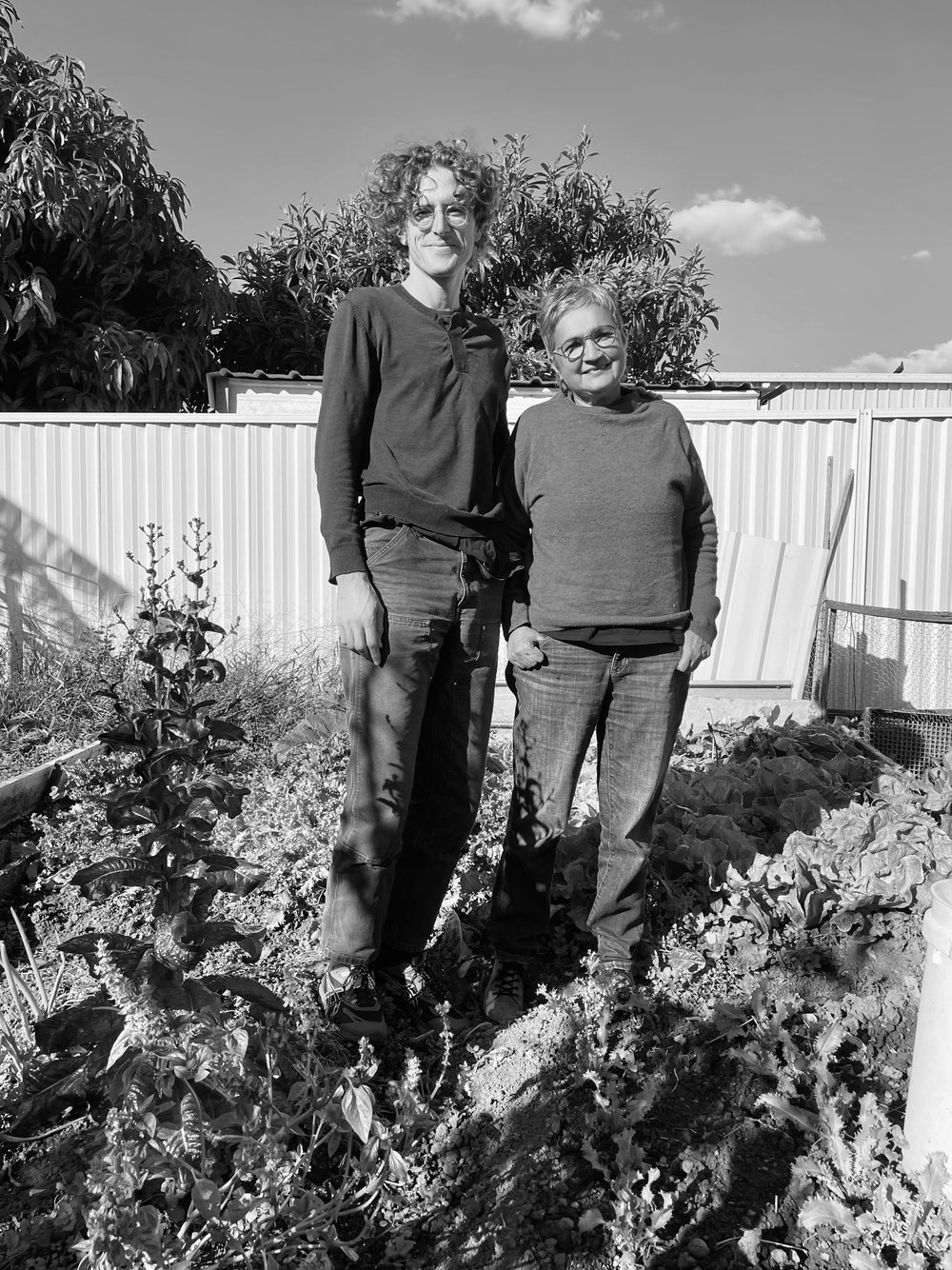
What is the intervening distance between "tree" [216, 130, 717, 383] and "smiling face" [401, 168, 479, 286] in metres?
8.47

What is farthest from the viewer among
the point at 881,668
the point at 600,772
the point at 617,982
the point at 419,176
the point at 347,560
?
the point at 881,668

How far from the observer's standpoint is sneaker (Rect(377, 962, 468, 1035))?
2.21 meters

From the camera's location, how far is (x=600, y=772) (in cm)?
239

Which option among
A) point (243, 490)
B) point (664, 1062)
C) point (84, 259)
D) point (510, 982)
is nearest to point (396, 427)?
point (510, 982)

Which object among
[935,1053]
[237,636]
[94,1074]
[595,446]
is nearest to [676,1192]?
[935,1053]

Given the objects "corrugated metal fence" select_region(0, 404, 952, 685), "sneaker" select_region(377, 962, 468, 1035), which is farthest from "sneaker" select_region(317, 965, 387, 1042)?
"corrugated metal fence" select_region(0, 404, 952, 685)

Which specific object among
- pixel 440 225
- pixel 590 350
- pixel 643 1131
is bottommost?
pixel 643 1131

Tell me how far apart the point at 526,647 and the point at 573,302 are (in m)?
0.90

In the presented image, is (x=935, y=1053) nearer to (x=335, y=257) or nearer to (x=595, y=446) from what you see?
(x=595, y=446)

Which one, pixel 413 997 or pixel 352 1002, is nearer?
pixel 352 1002

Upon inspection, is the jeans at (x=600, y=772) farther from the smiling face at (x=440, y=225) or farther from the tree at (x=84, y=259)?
the tree at (x=84, y=259)

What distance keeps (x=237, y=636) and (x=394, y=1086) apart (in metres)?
4.32

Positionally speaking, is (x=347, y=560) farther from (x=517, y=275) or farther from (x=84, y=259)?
(x=517, y=275)

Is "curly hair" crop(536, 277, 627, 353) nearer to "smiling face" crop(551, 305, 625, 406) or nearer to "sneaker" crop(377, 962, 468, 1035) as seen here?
"smiling face" crop(551, 305, 625, 406)
